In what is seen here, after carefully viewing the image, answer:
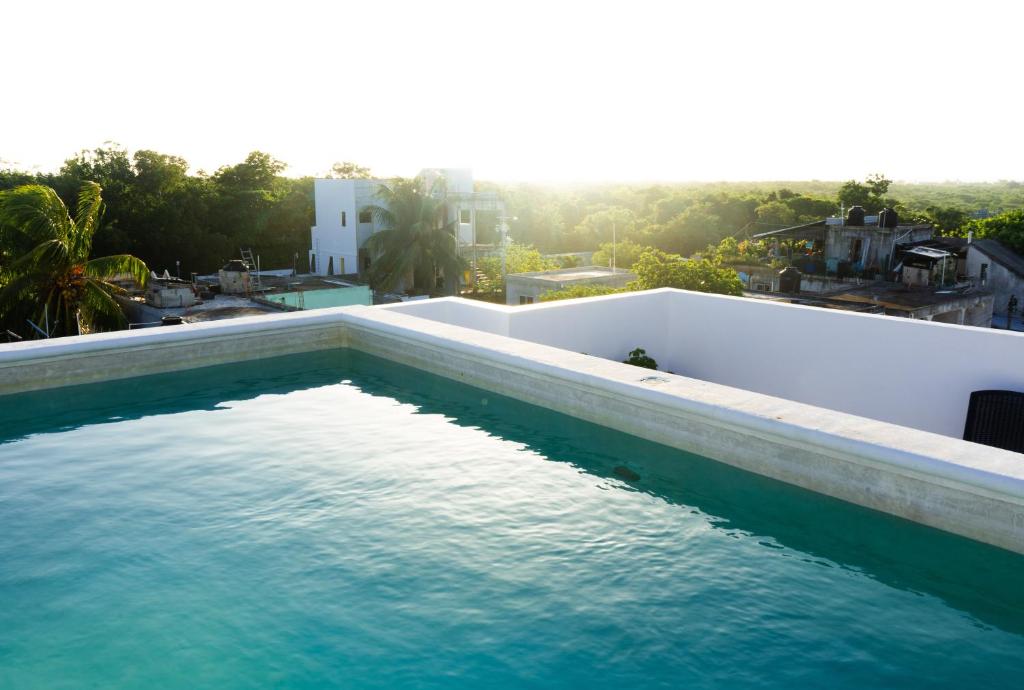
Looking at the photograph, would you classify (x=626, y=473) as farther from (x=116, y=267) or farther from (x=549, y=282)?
(x=549, y=282)

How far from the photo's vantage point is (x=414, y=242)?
32781 mm

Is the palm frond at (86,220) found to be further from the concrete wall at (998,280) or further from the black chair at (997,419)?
the concrete wall at (998,280)

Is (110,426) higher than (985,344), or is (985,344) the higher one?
(985,344)

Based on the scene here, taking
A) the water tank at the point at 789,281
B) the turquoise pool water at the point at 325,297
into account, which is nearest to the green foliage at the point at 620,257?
the water tank at the point at 789,281

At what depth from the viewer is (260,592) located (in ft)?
13.3

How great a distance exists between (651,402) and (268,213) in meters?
38.4

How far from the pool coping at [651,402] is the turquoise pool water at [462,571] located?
0.14m

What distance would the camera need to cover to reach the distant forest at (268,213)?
36.7 m

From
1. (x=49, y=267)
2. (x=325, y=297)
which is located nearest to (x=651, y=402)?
(x=49, y=267)

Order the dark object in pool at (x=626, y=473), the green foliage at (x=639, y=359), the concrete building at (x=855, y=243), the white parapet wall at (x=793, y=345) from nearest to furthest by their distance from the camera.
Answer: the dark object in pool at (x=626, y=473) → the white parapet wall at (x=793, y=345) → the green foliage at (x=639, y=359) → the concrete building at (x=855, y=243)

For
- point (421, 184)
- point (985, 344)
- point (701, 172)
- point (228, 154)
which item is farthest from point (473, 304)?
point (701, 172)

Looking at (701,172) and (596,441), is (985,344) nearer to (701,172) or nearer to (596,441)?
(596,441)

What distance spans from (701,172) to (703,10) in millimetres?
115484

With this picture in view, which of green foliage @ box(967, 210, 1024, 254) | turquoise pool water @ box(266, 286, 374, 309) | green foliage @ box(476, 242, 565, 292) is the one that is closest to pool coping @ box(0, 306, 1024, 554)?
turquoise pool water @ box(266, 286, 374, 309)
